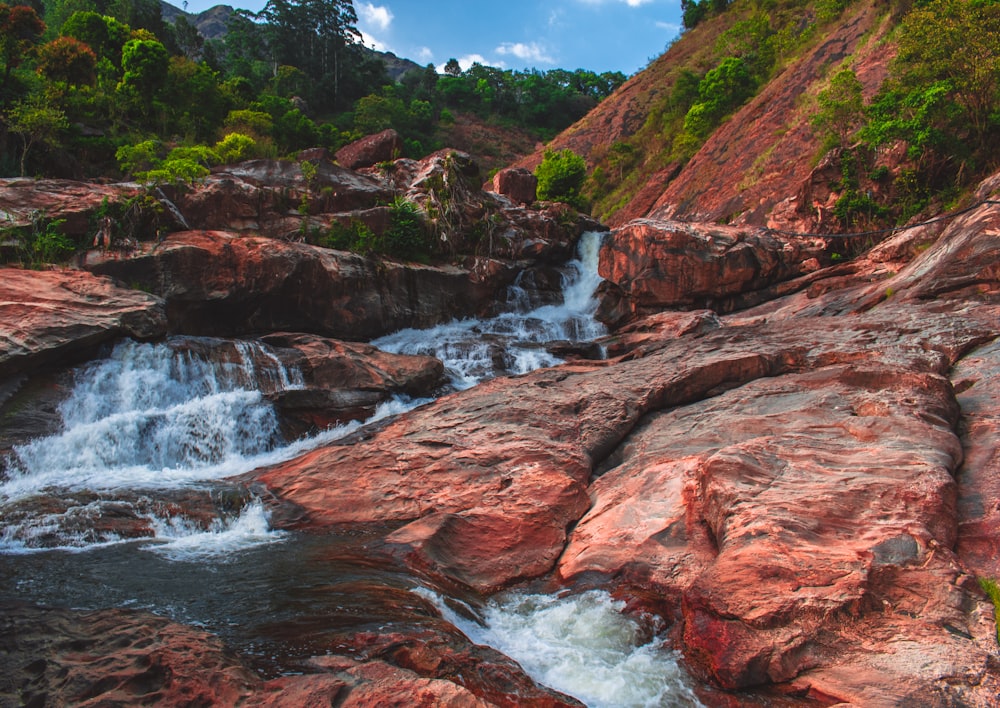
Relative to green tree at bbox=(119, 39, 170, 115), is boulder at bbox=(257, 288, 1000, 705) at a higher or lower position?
lower

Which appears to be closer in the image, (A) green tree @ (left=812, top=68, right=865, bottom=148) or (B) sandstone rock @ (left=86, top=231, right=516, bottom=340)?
(B) sandstone rock @ (left=86, top=231, right=516, bottom=340)

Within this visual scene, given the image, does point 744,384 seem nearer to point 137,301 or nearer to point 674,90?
point 137,301

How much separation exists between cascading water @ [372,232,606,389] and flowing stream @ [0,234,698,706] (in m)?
1.02

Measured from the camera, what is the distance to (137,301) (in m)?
11.8

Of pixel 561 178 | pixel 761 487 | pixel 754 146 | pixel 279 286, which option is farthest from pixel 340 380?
pixel 754 146

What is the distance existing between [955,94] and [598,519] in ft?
54.5

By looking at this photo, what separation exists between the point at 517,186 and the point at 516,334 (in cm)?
1137

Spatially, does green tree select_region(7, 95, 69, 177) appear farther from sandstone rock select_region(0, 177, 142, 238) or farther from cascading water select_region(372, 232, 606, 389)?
cascading water select_region(372, 232, 606, 389)

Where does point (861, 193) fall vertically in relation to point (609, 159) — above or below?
below

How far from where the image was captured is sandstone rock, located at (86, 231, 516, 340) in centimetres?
1448

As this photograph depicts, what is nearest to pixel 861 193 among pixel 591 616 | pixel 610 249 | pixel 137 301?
pixel 610 249

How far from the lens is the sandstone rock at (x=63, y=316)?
9719mm

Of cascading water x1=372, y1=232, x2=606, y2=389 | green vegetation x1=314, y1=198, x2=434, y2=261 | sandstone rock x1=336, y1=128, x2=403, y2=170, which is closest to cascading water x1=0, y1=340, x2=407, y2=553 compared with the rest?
cascading water x1=372, y1=232, x2=606, y2=389

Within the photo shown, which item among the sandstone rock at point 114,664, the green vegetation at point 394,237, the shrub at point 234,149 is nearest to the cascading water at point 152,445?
the sandstone rock at point 114,664
